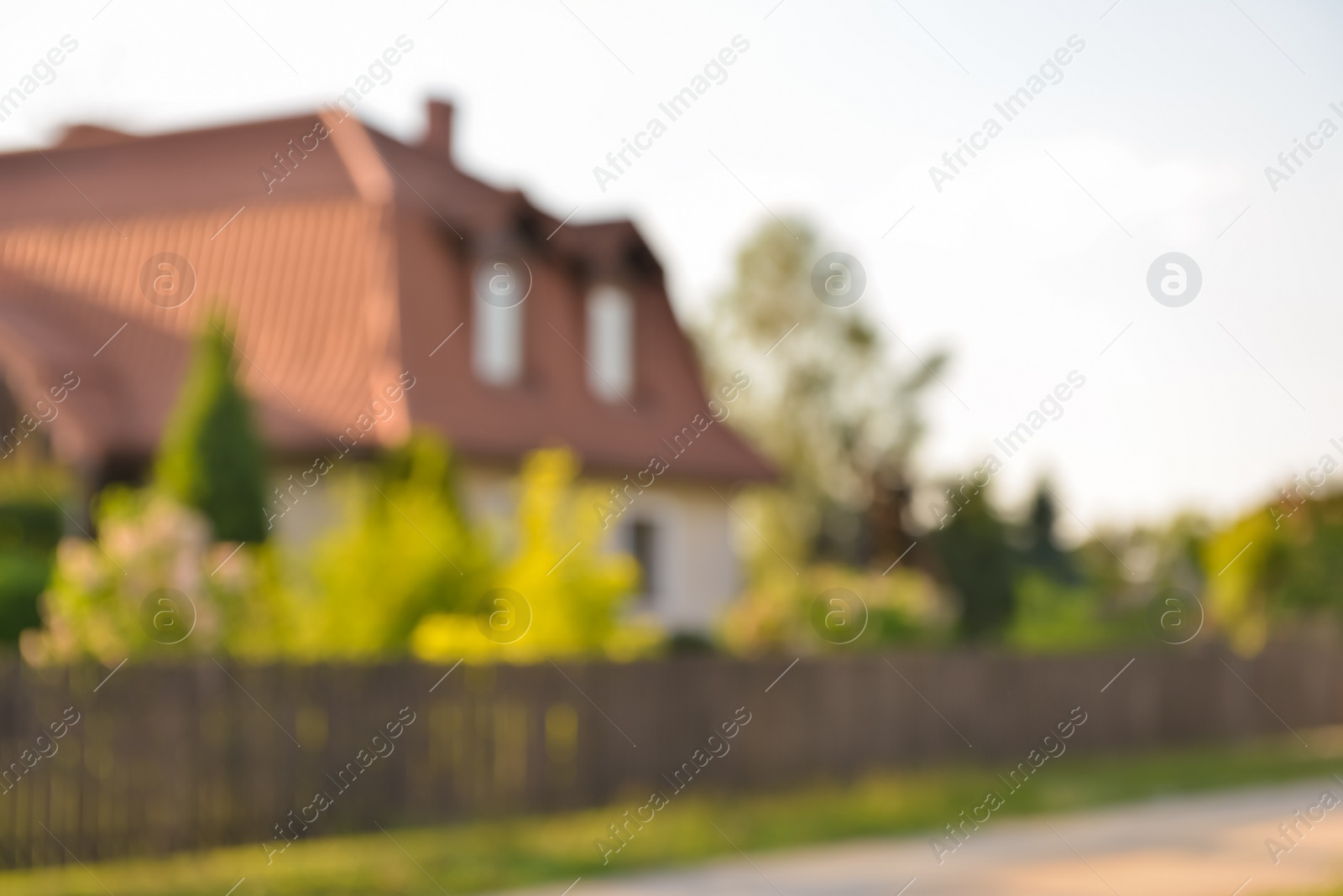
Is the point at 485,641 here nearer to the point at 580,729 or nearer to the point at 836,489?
the point at 580,729

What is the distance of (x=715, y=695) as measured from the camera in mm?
14367

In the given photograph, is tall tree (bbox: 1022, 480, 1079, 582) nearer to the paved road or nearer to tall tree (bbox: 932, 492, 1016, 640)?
tall tree (bbox: 932, 492, 1016, 640)

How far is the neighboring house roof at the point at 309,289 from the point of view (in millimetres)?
20328

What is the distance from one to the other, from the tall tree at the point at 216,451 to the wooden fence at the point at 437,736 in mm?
5098

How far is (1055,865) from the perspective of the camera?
10359 mm

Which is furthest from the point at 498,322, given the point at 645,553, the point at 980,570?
the point at 980,570

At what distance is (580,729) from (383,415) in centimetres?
756

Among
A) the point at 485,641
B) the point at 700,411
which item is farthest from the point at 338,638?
the point at 700,411

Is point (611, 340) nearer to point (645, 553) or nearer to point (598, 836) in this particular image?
point (645, 553)

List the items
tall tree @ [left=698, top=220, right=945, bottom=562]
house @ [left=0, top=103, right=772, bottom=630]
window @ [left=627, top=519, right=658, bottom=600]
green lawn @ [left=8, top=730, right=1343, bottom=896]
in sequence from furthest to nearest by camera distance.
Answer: tall tree @ [left=698, top=220, right=945, bottom=562] → window @ [left=627, top=519, right=658, bottom=600] → house @ [left=0, top=103, right=772, bottom=630] → green lawn @ [left=8, top=730, right=1343, bottom=896]

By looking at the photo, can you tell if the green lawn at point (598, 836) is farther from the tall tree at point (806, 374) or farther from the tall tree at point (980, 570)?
the tall tree at point (806, 374)

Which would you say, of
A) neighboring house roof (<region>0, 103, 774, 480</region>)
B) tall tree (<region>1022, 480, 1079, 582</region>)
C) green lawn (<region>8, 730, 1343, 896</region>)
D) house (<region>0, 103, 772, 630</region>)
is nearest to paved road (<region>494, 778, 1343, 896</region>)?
green lawn (<region>8, 730, 1343, 896</region>)

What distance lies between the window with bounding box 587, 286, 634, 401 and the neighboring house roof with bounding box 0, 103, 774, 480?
20cm

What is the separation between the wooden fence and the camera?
9711 mm
